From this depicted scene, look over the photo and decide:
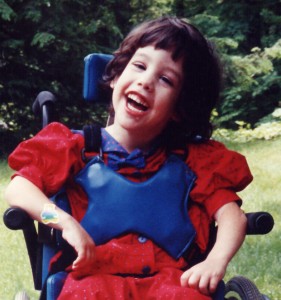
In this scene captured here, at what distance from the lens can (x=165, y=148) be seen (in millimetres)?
2336

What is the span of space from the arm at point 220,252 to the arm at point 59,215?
1.01 ft

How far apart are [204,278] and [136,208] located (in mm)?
368

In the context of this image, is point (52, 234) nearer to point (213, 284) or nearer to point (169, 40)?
point (213, 284)

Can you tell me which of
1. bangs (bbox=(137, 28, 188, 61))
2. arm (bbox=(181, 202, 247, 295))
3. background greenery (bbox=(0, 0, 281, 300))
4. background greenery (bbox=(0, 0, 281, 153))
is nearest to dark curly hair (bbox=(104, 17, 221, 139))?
bangs (bbox=(137, 28, 188, 61))

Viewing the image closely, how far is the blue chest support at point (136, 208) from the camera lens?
212 cm

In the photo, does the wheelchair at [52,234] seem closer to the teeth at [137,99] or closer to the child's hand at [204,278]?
the child's hand at [204,278]

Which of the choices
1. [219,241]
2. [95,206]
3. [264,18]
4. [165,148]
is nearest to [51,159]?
[95,206]

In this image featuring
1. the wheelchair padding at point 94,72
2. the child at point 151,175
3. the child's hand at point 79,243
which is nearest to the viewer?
the child's hand at point 79,243

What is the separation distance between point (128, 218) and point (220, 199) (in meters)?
0.32

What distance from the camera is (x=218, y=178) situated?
223cm

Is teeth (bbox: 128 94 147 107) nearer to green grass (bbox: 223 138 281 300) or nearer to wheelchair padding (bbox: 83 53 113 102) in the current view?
wheelchair padding (bbox: 83 53 113 102)

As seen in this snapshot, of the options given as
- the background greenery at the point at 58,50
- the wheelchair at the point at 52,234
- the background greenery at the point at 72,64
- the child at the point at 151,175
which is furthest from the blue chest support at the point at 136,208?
the background greenery at the point at 58,50

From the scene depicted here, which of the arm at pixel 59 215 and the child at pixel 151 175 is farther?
the child at pixel 151 175

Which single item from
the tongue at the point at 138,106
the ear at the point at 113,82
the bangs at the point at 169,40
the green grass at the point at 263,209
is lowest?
the green grass at the point at 263,209
